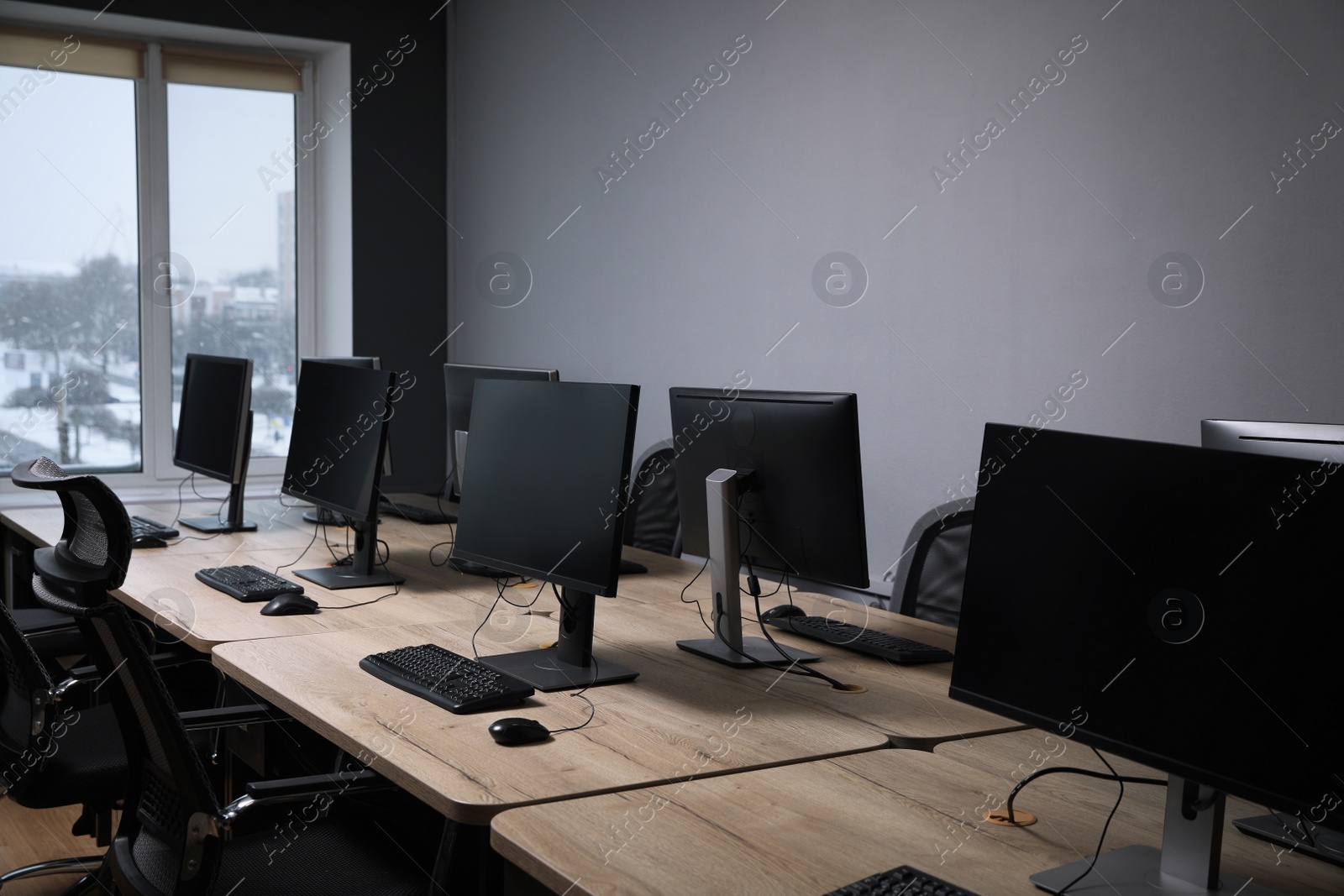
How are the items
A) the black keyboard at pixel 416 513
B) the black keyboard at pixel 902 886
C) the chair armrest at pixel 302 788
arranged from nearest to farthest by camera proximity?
the black keyboard at pixel 902 886 < the chair armrest at pixel 302 788 < the black keyboard at pixel 416 513

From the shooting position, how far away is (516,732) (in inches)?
64.6

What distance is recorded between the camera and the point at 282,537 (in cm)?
359

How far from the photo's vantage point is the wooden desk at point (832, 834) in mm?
1230

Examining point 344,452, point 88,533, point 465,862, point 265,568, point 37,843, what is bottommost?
point 37,843

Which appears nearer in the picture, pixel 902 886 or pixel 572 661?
pixel 902 886

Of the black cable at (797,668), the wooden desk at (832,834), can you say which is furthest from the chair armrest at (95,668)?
the wooden desk at (832,834)

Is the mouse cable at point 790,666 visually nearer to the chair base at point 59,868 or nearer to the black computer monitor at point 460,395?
the black computer monitor at point 460,395

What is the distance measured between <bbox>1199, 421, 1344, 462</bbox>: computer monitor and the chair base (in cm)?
260

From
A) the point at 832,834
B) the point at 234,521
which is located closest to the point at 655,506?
the point at 234,521

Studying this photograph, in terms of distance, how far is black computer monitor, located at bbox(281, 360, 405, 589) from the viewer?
269 cm

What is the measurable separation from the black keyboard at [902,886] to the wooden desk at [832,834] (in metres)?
0.03

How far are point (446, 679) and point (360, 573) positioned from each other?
109 cm

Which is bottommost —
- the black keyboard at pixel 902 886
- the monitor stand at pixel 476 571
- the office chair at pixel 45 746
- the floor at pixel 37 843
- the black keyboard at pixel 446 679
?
the floor at pixel 37 843

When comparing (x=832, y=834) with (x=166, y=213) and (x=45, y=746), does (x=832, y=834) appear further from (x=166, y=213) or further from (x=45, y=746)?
(x=166, y=213)
